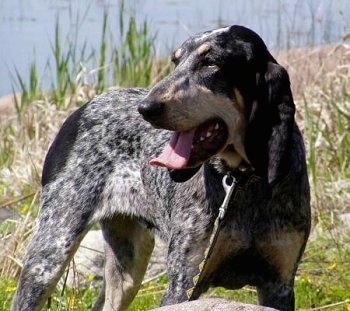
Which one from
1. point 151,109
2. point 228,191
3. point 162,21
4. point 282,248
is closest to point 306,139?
point 282,248

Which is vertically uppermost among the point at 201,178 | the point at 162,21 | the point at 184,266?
the point at 201,178

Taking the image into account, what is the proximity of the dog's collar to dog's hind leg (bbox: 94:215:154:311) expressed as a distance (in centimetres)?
123

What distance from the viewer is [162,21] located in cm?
1550

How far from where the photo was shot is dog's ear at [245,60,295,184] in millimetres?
6164

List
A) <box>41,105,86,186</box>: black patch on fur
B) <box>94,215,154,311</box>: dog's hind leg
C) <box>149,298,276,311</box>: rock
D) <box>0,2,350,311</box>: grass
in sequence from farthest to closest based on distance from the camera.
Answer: <box>0,2,350,311</box>: grass
<box>94,215,154,311</box>: dog's hind leg
<box>41,105,86,186</box>: black patch on fur
<box>149,298,276,311</box>: rock

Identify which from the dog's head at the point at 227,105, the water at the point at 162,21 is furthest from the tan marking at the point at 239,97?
the water at the point at 162,21

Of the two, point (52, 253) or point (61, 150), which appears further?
point (61, 150)

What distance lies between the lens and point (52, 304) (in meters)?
7.82

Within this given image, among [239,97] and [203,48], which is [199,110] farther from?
[203,48]

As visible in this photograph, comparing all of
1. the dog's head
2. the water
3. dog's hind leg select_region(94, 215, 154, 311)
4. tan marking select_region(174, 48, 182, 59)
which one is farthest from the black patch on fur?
the water

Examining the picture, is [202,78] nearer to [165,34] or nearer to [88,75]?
[88,75]

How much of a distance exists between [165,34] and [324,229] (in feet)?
18.3

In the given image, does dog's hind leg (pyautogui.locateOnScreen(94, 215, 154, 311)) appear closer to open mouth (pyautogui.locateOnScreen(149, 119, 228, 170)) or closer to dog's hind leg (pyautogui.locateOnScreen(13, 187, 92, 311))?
dog's hind leg (pyautogui.locateOnScreen(13, 187, 92, 311))

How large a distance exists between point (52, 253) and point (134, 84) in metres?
4.52
